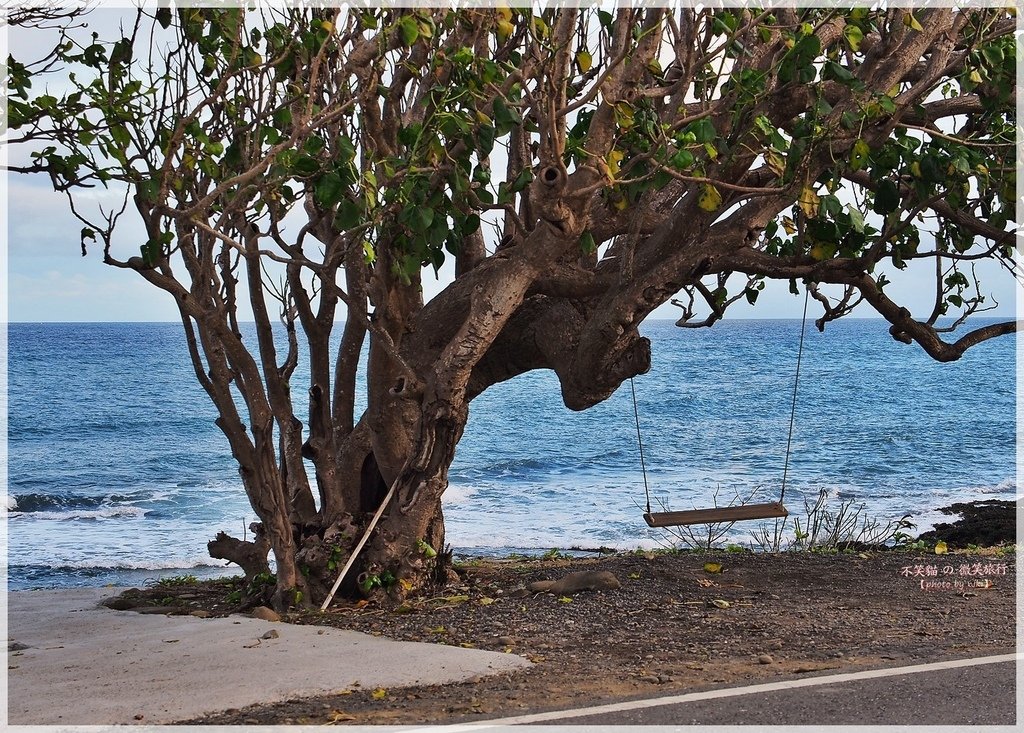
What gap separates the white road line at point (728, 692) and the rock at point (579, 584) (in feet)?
9.33

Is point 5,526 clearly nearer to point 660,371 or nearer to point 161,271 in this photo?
point 161,271

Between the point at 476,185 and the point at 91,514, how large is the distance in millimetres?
17933

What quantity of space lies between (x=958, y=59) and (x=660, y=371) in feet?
178

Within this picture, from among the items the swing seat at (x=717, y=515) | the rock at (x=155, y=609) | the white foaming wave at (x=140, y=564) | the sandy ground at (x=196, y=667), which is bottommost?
the white foaming wave at (x=140, y=564)

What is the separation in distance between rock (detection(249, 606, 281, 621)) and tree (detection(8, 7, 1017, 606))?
9.1 inches

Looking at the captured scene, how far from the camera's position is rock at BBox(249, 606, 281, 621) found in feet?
25.3

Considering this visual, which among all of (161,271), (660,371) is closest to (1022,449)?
(660,371)

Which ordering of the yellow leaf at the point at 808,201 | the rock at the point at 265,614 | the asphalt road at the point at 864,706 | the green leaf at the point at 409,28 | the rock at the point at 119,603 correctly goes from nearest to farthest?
the asphalt road at the point at 864,706, the green leaf at the point at 409,28, the yellow leaf at the point at 808,201, the rock at the point at 265,614, the rock at the point at 119,603

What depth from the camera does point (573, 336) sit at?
8.51m

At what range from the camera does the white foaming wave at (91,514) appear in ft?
71.7

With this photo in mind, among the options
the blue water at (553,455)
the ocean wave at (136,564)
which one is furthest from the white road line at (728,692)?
the ocean wave at (136,564)

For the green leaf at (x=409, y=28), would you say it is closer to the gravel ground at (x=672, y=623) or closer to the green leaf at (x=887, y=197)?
the green leaf at (x=887, y=197)

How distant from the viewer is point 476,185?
295 inches

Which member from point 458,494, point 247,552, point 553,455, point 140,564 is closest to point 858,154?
point 247,552
